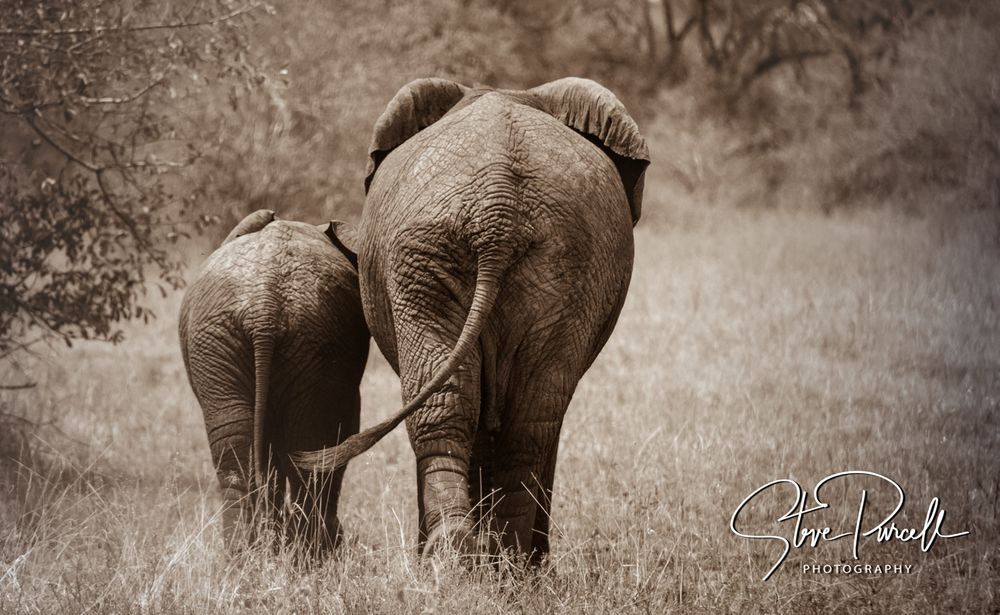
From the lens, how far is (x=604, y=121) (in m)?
4.06

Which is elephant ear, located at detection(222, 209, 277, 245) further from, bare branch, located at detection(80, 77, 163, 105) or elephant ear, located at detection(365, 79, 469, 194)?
bare branch, located at detection(80, 77, 163, 105)

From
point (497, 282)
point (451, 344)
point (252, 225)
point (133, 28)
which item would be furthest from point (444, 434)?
point (133, 28)

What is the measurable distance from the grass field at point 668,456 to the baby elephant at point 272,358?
28 cm

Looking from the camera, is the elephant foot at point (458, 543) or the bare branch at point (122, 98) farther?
the bare branch at point (122, 98)

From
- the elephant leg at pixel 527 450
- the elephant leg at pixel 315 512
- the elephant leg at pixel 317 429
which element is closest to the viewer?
the elephant leg at pixel 527 450

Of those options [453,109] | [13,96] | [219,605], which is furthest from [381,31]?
[219,605]

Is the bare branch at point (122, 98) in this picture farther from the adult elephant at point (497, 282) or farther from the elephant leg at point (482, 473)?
the elephant leg at point (482, 473)

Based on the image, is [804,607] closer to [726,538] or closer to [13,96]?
[726,538]

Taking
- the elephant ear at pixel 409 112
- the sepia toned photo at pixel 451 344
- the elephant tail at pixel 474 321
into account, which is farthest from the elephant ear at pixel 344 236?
the elephant tail at pixel 474 321

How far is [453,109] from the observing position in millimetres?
4234

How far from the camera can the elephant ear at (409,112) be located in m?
4.20

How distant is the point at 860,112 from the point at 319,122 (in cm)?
990

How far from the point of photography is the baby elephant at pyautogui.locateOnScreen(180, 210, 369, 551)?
4.34 metres

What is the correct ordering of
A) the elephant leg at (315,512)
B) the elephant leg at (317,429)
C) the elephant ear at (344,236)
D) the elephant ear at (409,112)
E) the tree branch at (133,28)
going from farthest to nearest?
the tree branch at (133,28), the elephant ear at (344,236), the elephant leg at (315,512), the elephant leg at (317,429), the elephant ear at (409,112)
